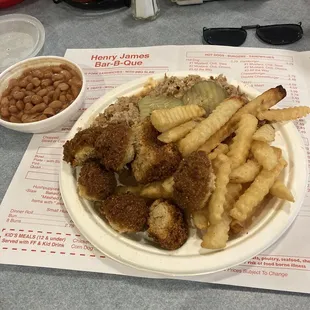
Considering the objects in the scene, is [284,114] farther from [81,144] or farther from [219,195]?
[81,144]

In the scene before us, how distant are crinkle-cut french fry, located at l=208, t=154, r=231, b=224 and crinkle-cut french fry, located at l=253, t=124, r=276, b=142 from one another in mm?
96

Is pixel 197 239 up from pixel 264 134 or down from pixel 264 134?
down

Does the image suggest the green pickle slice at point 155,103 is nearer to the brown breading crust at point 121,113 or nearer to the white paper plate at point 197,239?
the brown breading crust at point 121,113

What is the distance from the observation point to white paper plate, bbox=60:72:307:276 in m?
0.77

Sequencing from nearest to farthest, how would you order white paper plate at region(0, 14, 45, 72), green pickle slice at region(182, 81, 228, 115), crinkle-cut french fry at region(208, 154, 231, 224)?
1. crinkle-cut french fry at region(208, 154, 231, 224)
2. green pickle slice at region(182, 81, 228, 115)
3. white paper plate at region(0, 14, 45, 72)

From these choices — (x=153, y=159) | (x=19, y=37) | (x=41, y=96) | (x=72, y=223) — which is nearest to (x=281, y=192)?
(x=153, y=159)

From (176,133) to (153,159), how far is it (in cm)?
8

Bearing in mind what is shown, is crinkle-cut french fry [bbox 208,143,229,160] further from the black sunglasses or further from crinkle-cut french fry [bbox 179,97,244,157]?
the black sunglasses

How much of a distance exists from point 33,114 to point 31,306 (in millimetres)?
550

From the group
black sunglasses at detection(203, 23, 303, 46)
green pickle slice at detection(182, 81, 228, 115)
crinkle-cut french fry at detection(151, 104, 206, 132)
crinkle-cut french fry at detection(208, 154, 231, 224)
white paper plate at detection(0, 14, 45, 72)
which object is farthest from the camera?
white paper plate at detection(0, 14, 45, 72)

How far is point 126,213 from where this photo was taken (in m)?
0.81

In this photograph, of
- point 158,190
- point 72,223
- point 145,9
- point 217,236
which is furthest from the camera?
point 145,9

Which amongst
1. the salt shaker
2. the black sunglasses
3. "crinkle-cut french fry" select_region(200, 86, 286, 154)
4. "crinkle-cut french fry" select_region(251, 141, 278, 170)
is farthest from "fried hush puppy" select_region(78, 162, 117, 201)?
the salt shaker

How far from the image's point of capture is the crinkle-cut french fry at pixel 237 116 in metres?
0.86
